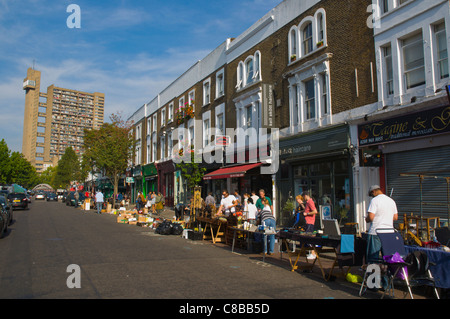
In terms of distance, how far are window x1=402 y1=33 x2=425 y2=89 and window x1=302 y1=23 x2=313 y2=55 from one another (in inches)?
191

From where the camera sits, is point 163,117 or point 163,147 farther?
point 163,117

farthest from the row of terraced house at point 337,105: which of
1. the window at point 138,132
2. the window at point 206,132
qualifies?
the window at point 138,132

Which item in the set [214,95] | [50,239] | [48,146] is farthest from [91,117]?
[50,239]

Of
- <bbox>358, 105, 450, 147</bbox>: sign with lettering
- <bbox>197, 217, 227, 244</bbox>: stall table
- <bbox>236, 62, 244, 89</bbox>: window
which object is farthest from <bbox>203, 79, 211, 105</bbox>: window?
<bbox>358, 105, 450, 147</bbox>: sign with lettering

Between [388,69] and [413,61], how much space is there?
3.09 feet

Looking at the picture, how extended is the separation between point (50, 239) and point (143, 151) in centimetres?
2978

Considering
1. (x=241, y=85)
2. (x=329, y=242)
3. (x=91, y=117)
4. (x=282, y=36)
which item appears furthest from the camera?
(x=91, y=117)

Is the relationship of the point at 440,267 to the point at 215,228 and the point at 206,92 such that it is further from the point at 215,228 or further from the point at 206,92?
the point at 206,92

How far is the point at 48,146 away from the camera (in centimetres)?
15288

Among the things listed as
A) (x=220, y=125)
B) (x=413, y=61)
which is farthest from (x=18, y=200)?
(x=413, y=61)

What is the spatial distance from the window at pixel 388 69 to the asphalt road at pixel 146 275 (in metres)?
7.61

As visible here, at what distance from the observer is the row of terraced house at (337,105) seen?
11.2 meters

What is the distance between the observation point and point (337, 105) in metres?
14.5
